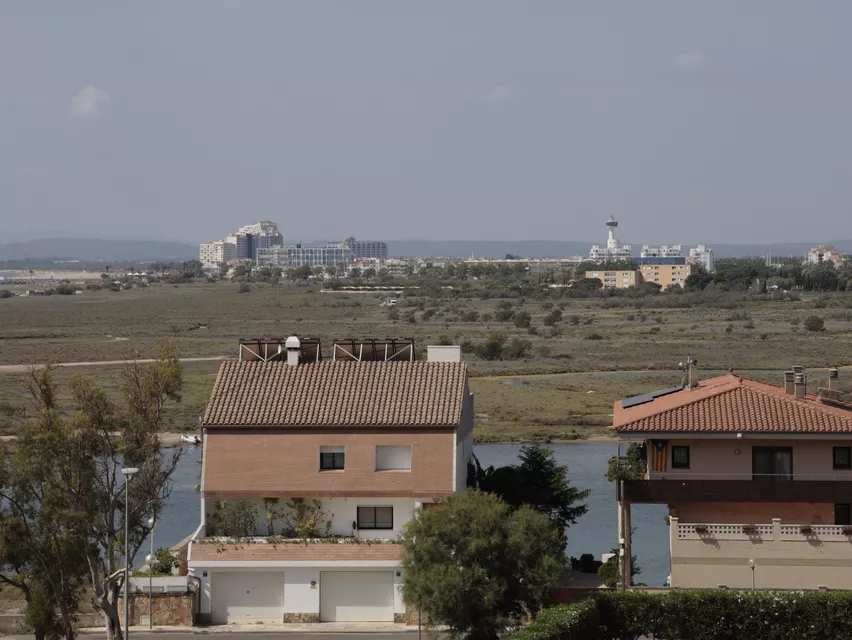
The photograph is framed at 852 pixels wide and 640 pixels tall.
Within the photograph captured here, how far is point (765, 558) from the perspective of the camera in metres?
28.8

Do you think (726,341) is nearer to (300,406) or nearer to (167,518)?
(167,518)

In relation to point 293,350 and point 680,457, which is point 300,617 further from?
point 680,457

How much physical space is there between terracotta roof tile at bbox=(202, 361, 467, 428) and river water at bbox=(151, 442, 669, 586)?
6864mm

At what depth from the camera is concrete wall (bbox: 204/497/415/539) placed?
3109cm

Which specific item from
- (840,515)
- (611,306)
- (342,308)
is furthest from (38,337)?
(840,515)

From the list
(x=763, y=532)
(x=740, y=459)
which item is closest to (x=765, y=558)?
(x=763, y=532)

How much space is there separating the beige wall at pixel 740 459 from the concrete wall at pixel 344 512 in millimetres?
5596

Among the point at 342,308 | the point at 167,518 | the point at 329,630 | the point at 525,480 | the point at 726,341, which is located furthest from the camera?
the point at 342,308

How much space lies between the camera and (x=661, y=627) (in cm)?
2569

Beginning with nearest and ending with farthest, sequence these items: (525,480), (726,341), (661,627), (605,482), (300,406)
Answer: (661,627)
(300,406)
(525,480)
(605,482)
(726,341)

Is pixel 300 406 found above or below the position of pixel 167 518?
above

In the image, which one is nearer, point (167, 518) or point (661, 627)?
point (661, 627)

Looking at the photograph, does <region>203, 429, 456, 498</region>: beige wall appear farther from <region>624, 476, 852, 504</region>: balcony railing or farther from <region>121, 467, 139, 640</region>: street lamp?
<region>624, 476, 852, 504</region>: balcony railing

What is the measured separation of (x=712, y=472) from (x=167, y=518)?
69.3 ft
